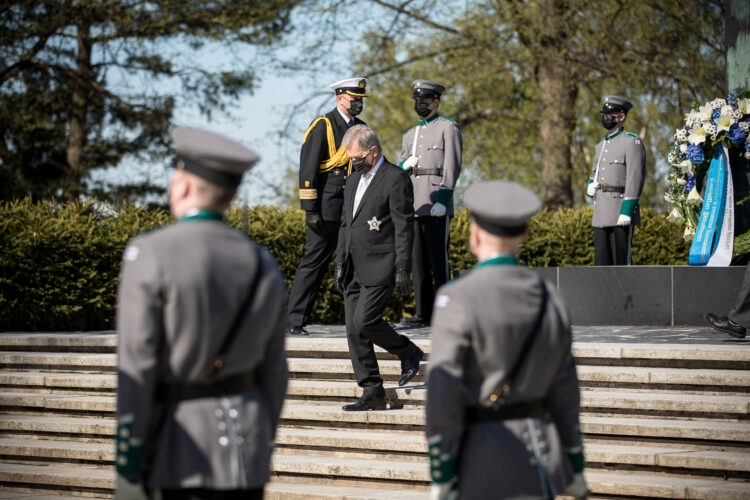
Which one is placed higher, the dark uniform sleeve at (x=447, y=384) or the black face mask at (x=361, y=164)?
the black face mask at (x=361, y=164)

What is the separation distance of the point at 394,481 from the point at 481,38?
44.5 feet

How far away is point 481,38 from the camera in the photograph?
1902 cm

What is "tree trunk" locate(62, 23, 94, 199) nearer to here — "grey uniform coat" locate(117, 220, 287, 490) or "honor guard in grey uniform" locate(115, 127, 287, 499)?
"honor guard in grey uniform" locate(115, 127, 287, 499)

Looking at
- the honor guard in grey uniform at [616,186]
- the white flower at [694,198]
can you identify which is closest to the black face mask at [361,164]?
the honor guard in grey uniform at [616,186]

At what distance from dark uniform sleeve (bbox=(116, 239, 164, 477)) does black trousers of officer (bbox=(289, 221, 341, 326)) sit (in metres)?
6.26

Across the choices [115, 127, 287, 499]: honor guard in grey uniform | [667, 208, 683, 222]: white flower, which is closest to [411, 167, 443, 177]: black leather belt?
[667, 208, 683, 222]: white flower

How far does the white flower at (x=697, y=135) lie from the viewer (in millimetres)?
10133

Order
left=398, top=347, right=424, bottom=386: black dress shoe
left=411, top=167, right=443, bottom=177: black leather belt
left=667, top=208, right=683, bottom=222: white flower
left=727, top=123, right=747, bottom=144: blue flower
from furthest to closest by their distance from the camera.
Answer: left=667, top=208, right=683, bottom=222: white flower, left=411, top=167, right=443, bottom=177: black leather belt, left=727, top=123, right=747, bottom=144: blue flower, left=398, top=347, right=424, bottom=386: black dress shoe

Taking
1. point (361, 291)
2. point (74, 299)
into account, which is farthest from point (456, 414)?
point (74, 299)

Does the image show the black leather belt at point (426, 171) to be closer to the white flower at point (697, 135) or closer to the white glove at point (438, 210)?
the white glove at point (438, 210)

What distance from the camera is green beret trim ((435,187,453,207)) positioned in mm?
10234

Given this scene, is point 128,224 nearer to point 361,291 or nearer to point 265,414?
point 361,291

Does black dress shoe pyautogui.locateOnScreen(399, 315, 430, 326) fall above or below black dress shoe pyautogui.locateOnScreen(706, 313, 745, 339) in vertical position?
below

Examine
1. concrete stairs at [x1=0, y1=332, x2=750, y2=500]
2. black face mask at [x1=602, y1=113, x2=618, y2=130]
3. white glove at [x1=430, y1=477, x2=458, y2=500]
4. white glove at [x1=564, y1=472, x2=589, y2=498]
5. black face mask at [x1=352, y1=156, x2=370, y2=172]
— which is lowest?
concrete stairs at [x1=0, y1=332, x2=750, y2=500]
